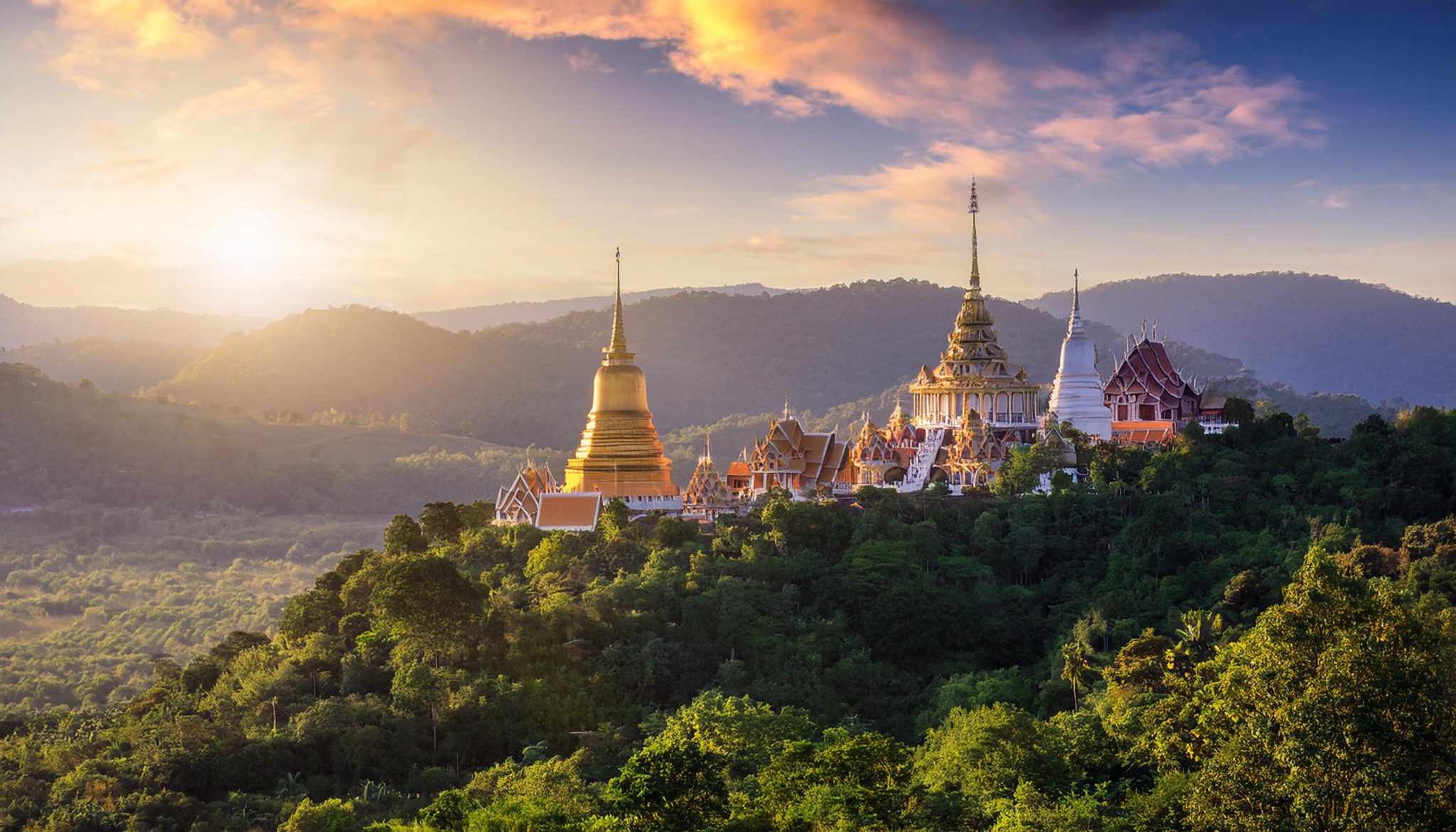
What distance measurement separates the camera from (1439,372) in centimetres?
16862

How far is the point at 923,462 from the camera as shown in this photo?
4856 cm

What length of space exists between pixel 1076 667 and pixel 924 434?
17683 millimetres

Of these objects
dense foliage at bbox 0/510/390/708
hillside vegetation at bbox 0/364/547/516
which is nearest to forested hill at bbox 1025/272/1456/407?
hillside vegetation at bbox 0/364/547/516

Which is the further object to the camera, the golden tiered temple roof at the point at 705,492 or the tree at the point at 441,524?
the tree at the point at 441,524

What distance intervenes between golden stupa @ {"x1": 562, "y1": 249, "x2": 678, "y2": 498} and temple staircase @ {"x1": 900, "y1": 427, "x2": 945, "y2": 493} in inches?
308

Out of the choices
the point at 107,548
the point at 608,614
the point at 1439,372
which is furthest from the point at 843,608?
the point at 1439,372

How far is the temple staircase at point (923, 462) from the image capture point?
158 ft

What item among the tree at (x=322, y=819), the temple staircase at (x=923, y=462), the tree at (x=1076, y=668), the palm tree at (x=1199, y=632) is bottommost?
the tree at (x=322, y=819)

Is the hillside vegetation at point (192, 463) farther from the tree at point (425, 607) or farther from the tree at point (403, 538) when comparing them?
the tree at point (425, 607)

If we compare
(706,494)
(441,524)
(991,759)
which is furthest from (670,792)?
(441,524)

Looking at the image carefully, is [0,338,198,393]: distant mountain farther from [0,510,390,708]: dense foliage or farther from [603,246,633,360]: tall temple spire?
[603,246,633,360]: tall temple spire

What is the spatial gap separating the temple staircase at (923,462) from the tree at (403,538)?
1550cm

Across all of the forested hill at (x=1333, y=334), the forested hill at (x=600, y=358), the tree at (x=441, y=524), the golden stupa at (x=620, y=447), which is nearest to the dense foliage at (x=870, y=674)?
the tree at (x=441, y=524)

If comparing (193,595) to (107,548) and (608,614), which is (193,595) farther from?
(608,614)
